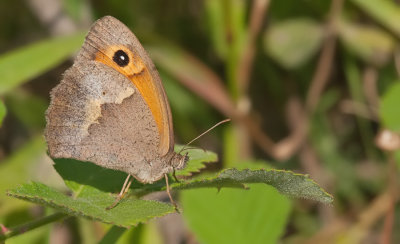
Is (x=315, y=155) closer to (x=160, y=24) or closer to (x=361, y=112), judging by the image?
(x=361, y=112)

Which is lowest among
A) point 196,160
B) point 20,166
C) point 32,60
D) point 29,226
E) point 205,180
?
point 29,226

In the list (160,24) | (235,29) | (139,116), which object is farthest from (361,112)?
(139,116)

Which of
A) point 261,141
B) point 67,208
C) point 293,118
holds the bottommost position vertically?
point 67,208

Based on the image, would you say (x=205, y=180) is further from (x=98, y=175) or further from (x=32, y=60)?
(x=32, y=60)

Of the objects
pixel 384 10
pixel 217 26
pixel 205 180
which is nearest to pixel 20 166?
pixel 217 26

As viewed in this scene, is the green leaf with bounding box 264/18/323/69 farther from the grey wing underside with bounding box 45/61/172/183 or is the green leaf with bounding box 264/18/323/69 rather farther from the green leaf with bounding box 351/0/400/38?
the grey wing underside with bounding box 45/61/172/183

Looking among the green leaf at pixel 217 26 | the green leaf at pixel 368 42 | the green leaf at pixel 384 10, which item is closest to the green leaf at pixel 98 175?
the green leaf at pixel 217 26
